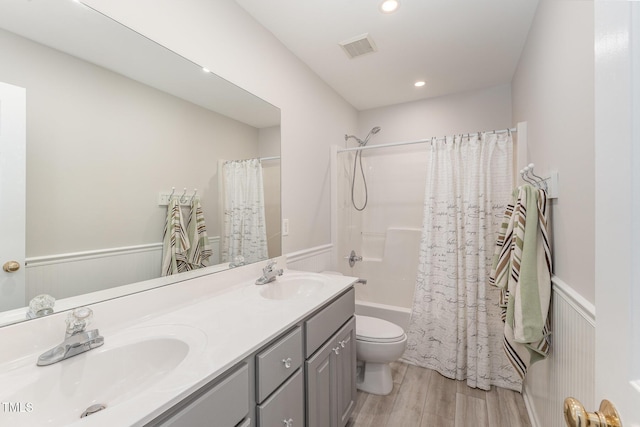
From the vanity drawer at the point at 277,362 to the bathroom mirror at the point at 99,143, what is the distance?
602mm

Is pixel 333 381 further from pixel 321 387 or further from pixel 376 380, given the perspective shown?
pixel 376 380

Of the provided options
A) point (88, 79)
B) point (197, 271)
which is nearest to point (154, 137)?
point (88, 79)

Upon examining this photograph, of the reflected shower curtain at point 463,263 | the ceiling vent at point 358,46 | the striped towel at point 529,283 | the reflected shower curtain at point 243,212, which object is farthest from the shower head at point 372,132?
the striped towel at point 529,283

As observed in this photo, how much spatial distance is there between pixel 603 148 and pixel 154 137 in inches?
56.6

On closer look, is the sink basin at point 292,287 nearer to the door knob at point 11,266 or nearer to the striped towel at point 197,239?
the striped towel at point 197,239

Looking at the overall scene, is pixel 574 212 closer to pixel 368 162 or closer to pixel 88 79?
pixel 88 79

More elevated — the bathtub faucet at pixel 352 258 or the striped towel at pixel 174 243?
the striped towel at pixel 174 243

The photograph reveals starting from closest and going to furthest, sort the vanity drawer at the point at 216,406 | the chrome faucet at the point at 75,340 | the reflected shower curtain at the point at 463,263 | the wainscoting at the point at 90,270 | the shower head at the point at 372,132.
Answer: the vanity drawer at the point at 216,406, the chrome faucet at the point at 75,340, the wainscoting at the point at 90,270, the reflected shower curtain at the point at 463,263, the shower head at the point at 372,132

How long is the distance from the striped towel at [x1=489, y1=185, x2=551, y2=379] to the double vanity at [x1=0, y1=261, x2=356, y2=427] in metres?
0.86

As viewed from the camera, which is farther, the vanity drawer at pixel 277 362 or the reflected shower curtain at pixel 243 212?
the reflected shower curtain at pixel 243 212

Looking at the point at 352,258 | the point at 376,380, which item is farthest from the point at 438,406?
the point at 352,258

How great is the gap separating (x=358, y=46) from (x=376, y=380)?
2398 mm

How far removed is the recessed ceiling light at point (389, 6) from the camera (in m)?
1.58

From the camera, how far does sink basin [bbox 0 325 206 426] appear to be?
0.67 m
